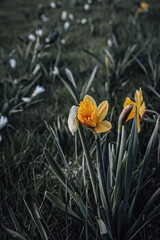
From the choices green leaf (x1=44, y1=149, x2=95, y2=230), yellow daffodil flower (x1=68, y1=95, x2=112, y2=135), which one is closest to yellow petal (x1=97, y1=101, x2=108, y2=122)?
yellow daffodil flower (x1=68, y1=95, x2=112, y2=135)

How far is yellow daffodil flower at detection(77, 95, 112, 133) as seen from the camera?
0.54 meters

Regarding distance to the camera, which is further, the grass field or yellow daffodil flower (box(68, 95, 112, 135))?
the grass field

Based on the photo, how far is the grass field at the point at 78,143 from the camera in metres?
0.64

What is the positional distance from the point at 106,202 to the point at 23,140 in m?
0.62

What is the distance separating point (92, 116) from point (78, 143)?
59 centimetres

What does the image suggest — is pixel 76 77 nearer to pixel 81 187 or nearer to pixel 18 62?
pixel 18 62

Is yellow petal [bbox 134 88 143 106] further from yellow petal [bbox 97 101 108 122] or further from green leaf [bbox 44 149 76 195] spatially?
green leaf [bbox 44 149 76 195]

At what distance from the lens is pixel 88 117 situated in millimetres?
545

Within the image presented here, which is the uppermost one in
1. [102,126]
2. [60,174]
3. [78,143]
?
[102,126]

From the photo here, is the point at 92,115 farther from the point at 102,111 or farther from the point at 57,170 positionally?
the point at 57,170

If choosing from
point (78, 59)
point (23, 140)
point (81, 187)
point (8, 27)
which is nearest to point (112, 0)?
point (8, 27)

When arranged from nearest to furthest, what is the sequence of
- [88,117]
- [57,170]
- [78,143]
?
[88,117] < [57,170] < [78,143]

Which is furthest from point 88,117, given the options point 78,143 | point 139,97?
point 78,143

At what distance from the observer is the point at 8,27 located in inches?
134
